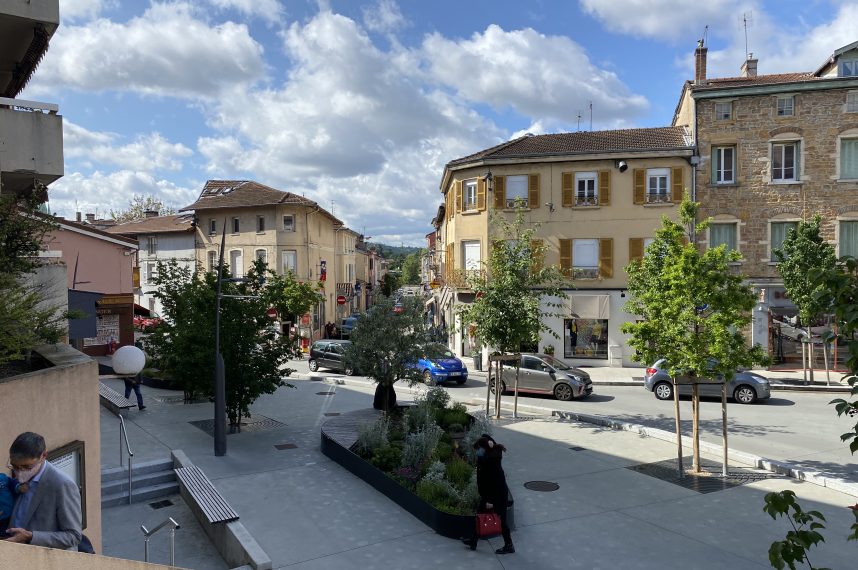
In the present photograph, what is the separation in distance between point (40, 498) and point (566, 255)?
89.5 feet

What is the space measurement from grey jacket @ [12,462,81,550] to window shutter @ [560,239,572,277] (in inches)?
1060

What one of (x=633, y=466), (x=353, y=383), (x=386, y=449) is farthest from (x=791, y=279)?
(x=386, y=449)

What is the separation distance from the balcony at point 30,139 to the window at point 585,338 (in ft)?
77.8

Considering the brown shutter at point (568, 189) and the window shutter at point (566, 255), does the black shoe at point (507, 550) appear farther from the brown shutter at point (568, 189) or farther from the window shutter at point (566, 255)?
the brown shutter at point (568, 189)

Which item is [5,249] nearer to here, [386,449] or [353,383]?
[386,449]

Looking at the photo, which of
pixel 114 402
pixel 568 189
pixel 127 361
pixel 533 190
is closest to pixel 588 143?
pixel 568 189

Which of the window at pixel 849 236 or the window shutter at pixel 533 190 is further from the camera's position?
the window shutter at pixel 533 190

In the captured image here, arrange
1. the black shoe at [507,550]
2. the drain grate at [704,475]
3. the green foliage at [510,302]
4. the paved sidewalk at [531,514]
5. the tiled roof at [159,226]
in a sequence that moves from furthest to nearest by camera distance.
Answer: the tiled roof at [159,226]
the green foliage at [510,302]
the drain grate at [704,475]
the black shoe at [507,550]
the paved sidewalk at [531,514]

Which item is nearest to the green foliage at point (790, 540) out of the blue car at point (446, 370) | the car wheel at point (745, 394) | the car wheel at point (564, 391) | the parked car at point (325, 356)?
the car wheel at point (564, 391)

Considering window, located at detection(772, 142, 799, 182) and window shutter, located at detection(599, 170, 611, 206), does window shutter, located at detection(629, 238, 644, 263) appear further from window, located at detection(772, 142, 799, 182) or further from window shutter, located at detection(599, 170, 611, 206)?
window, located at detection(772, 142, 799, 182)

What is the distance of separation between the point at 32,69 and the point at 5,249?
7.17m

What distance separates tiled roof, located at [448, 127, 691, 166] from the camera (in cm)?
2931

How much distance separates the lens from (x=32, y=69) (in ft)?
42.1

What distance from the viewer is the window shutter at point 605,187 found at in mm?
29203
